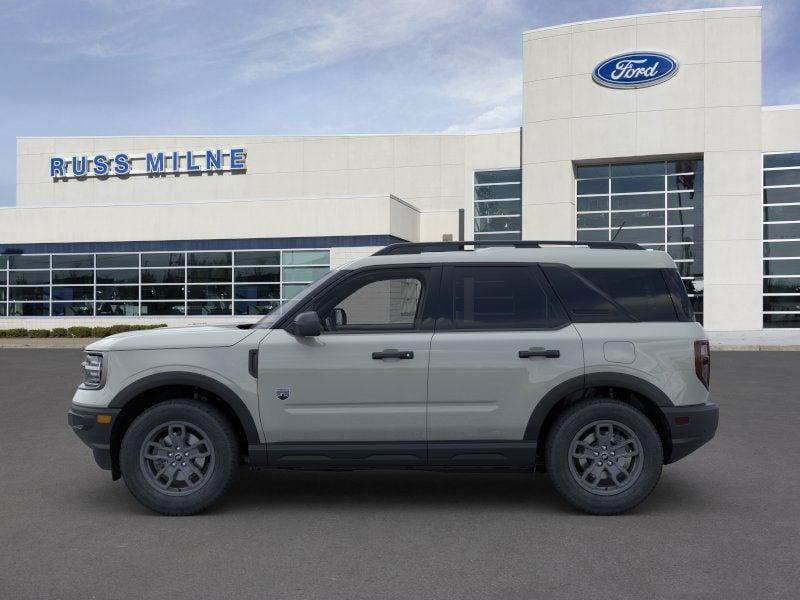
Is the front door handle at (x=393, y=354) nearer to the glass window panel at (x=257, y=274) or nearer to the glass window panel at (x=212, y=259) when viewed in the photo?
the glass window panel at (x=257, y=274)

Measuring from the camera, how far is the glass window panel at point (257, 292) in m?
35.8

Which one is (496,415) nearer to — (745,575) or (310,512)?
(310,512)

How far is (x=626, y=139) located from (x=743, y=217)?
5736 millimetres

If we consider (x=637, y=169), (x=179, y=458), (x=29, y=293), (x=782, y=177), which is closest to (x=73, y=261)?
(x=29, y=293)

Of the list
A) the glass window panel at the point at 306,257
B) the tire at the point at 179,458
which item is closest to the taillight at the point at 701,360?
the tire at the point at 179,458

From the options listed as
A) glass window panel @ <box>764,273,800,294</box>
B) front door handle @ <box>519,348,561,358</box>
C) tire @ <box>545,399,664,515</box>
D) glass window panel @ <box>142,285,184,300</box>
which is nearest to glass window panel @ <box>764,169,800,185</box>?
glass window panel @ <box>764,273,800,294</box>

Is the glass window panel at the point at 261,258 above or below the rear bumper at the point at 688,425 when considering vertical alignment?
above

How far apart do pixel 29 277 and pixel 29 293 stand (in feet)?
2.50

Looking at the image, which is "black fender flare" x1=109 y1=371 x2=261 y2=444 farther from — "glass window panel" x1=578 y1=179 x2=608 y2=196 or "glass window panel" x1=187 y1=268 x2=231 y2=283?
"glass window panel" x1=578 y1=179 x2=608 y2=196

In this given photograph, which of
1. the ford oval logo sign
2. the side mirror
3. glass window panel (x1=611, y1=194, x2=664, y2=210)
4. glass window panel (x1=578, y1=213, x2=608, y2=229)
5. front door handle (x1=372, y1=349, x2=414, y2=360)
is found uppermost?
the ford oval logo sign

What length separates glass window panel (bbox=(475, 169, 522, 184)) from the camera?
3834 cm

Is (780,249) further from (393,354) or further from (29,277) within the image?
(29,277)

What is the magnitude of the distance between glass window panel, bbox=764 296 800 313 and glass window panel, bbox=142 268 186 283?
25.1m

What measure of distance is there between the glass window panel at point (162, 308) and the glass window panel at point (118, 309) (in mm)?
435
